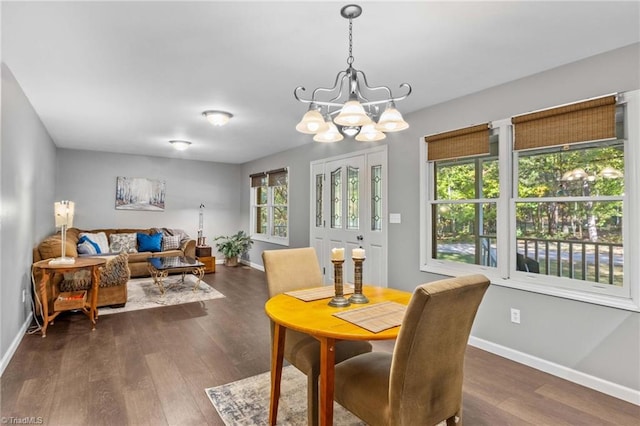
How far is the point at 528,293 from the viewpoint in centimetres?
283

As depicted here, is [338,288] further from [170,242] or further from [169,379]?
[170,242]

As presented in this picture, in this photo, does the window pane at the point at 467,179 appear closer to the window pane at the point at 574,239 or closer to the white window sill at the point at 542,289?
the window pane at the point at 574,239

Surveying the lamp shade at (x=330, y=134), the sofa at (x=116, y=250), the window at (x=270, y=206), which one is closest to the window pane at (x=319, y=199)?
the window at (x=270, y=206)

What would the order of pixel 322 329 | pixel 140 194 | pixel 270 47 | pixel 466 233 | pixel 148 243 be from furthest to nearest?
pixel 140 194, pixel 148 243, pixel 466 233, pixel 270 47, pixel 322 329

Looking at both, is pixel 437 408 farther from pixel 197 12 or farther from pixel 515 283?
pixel 197 12

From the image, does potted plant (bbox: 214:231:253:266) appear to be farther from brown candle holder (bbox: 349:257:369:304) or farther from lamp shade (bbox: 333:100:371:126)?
lamp shade (bbox: 333:100:371:126)

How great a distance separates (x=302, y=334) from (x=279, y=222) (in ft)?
15.8

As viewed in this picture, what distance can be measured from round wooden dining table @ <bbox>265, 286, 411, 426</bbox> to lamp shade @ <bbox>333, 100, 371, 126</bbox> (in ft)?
3.35

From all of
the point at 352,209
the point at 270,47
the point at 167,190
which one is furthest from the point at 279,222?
the point at 270,47

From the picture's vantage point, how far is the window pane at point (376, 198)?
4.27 metres

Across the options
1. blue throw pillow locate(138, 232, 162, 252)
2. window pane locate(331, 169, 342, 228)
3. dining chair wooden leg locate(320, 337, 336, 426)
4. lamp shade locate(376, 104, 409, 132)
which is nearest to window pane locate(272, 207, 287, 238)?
window pane locate(331, 169, 342, 228)

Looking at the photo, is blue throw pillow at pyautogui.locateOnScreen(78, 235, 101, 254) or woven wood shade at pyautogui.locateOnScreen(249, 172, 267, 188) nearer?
blue throw pillow at pyautogui.locateOnScreen(78, 235, 101, 254)

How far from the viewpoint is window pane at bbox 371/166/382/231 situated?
4.27m

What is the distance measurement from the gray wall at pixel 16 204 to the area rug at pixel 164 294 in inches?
42.1
